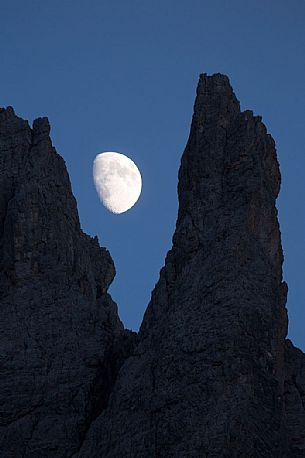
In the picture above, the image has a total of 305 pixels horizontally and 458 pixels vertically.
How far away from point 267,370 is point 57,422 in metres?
14.3

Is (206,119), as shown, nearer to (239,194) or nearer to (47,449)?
(239,194)

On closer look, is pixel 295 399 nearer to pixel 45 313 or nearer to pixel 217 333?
pixel 217 333

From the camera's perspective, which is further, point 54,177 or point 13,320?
point 54,177

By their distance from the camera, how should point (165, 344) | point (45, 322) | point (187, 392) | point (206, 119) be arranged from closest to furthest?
1. point (187, 392)
2. point (165, 344)
3. point (45, 322)
4. point (206, 119)

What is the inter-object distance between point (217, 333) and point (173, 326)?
3863mm

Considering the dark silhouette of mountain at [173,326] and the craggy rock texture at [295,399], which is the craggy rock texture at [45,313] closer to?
the dark silhouette of mountain at [173,326]

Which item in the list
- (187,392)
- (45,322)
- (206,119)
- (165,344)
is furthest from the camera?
(206,119)

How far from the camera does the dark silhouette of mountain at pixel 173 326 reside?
194 ft

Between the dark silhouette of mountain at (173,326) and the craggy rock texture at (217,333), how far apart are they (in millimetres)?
96

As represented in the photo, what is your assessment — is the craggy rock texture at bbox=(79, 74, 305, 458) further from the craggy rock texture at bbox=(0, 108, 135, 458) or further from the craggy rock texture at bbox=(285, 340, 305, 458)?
the craggy rock texture at bbox=(0, 108, 135, 458)

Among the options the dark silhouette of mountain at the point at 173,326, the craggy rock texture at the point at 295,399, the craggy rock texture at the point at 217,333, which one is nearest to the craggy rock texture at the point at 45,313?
the dark silhouette of mountain at the point at 173,326

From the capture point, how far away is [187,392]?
59781 millimetres

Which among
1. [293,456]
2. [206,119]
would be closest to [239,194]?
[206,119]

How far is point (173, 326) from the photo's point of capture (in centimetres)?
6462
